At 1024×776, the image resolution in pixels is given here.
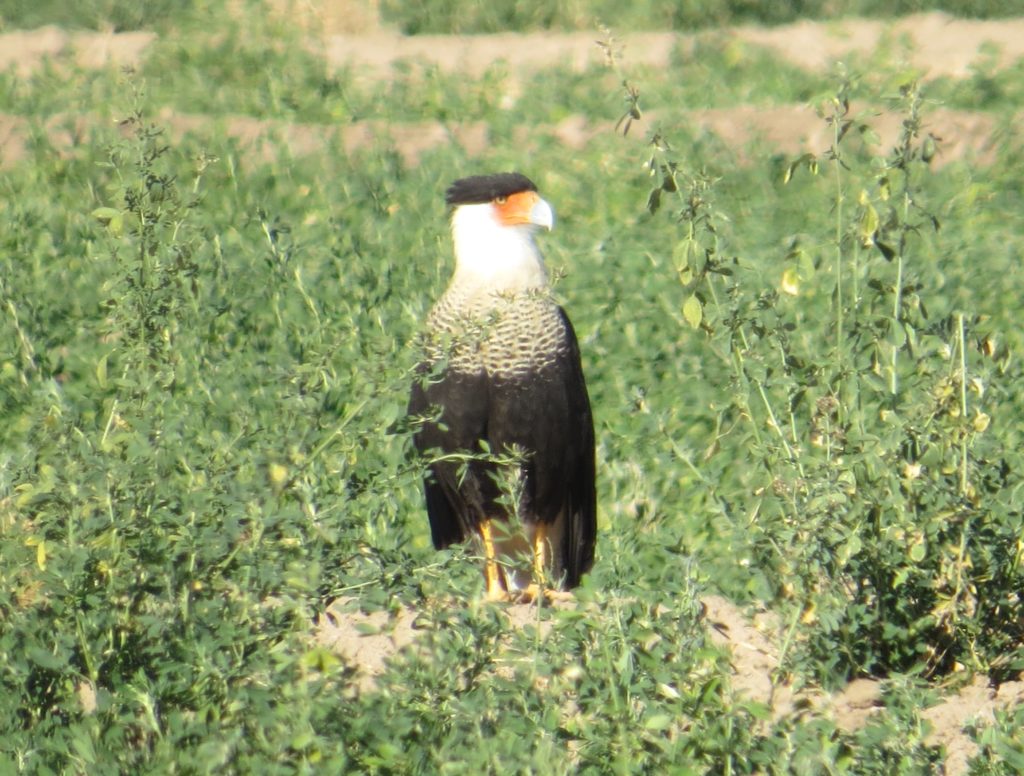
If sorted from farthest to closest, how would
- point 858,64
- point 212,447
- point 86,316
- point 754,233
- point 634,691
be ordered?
1. point 858,64
2. point 754,233
3. point 86,316
4. point 212,447
5. point 634,691

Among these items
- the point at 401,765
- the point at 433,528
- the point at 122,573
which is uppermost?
the point at 122,573

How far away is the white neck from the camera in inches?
189

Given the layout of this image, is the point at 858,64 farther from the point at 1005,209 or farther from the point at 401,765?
the point at 401,765

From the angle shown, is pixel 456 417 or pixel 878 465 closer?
pixel 878 465

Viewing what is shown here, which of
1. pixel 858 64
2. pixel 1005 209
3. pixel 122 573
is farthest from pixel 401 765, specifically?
pixel 858 64

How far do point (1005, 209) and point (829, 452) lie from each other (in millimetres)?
4695

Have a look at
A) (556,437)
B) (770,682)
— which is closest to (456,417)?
(556,437)

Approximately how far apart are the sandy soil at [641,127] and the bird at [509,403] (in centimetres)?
41

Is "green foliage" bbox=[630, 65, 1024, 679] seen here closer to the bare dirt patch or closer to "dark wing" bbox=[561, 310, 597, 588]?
the bare dirt patch

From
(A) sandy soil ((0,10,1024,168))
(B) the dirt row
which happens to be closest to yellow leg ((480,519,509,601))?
(A) sandy soil ((0,10,1024,168))

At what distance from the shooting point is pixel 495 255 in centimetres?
483

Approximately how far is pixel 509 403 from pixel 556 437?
0.51 ft

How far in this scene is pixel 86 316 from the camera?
21.5ft

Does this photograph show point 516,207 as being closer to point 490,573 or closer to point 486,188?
point 486,188
